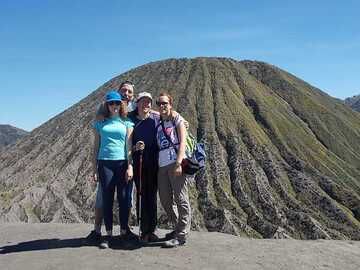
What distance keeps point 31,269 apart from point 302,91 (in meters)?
97.4

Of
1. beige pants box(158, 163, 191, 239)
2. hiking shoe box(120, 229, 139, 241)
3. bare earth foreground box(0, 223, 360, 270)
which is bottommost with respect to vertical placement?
bare earth foreground box(0, 223, 360, 270)

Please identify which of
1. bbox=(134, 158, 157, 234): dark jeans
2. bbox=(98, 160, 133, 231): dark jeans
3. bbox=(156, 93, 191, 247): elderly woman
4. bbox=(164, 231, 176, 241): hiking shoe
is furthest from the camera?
bbox=(164, 231, 176, 241): hiking shoe

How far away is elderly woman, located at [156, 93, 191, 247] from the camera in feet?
30.5

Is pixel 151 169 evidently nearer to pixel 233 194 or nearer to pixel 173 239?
pixel 173 239

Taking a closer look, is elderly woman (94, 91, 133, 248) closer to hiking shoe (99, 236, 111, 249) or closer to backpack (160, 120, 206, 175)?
hiking shoe (99, 236, 111, 249)

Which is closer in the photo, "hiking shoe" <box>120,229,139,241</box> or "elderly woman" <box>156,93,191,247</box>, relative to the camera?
"elderly woman" <box>156,93,191,247</box>

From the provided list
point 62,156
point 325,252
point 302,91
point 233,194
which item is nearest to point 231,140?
point 233,194

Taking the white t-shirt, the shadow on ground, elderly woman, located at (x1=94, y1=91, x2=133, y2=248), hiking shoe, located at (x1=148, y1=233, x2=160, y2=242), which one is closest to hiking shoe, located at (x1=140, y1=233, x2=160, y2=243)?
hiking shoe, located at (x1=148, y1=233, x2=160, y2=242)

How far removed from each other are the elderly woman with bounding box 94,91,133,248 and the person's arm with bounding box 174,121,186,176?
92 centimetres

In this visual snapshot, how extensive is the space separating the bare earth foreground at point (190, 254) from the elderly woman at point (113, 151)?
→ 736 mm

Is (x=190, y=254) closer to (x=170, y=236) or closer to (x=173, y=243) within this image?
(x=173, y=243)

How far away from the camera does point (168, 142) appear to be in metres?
9.40

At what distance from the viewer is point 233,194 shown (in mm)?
64438

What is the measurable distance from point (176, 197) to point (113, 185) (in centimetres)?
122
